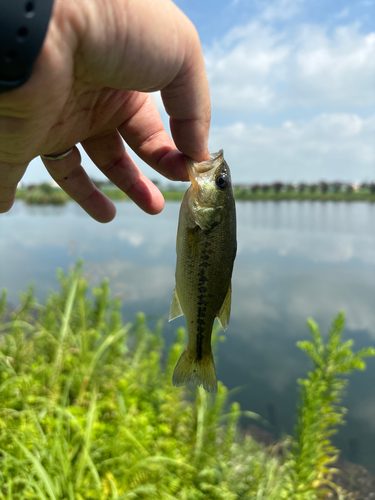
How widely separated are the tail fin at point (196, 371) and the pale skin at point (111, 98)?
1.05 m

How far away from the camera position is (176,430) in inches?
129

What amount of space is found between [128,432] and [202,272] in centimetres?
166

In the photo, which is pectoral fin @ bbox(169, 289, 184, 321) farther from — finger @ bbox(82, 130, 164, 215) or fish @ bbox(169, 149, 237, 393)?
finger @ bbox(82, 130, 164, 215)

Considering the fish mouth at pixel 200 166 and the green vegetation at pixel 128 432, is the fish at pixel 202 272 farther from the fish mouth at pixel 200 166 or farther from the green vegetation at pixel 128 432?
the green vegetation at pixel 128 432

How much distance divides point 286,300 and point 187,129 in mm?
9101

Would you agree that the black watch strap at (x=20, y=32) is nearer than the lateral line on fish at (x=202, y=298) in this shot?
Yes

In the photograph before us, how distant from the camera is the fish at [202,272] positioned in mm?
1673

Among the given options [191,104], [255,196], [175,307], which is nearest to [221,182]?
[191,104]

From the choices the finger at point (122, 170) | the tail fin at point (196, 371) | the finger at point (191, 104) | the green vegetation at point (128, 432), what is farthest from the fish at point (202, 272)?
the green vegetation at point (128, 432)

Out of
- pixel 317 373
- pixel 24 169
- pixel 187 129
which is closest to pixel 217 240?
pixel 187 129

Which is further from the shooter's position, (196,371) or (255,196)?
(255,196)

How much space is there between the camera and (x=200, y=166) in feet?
6.03

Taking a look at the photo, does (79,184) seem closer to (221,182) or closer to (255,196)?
(221,182)

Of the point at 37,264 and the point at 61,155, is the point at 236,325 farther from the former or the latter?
the point at 37,264
